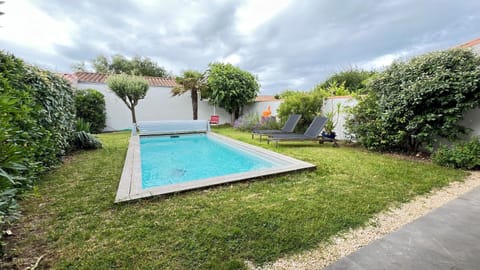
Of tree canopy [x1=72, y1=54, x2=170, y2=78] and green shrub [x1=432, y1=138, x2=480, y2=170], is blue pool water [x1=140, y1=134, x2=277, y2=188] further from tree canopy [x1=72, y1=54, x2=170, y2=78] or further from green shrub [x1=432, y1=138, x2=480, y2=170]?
tree canopy [x1=72, y1=54, x2=170, y2=78]

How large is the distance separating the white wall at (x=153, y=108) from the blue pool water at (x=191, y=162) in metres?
7.10

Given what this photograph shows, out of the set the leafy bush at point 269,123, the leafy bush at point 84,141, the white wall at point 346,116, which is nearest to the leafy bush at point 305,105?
the white wall at point 346,116

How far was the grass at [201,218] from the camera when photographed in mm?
1777

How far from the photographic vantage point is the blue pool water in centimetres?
466

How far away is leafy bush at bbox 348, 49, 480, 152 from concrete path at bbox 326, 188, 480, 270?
3.26 metres

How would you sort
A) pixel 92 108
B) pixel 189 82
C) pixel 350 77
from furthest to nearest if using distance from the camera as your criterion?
pixel 350 77, pixel 189 82, pixel 92 108

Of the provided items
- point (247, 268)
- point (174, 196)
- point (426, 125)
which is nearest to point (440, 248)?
point (247, 268)

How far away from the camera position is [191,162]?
5.99 m

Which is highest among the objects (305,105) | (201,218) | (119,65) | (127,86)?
(119,65)

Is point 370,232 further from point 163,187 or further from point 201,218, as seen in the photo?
point 163,187

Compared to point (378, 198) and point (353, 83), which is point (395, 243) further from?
point (353, 83)

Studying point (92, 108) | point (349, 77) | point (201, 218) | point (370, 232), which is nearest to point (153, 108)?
point (92, 108)

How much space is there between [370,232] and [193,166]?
14.3 ft

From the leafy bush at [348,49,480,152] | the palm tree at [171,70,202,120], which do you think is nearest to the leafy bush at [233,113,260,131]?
the palm tree at [171,70,202,120]
